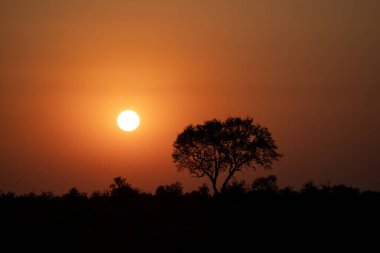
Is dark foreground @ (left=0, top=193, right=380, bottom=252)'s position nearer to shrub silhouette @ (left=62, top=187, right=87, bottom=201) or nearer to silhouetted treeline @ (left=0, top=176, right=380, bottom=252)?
silhouetted treeline @ (left=0, top=176, right=380, bottom=252)

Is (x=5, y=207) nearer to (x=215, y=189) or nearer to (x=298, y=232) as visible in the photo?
(x=298, y=232)

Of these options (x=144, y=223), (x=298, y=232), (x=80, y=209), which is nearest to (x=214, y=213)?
(x=144, y=223)

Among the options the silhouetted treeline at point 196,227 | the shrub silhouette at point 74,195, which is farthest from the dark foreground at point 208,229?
the shrub silhouette at point 74,195

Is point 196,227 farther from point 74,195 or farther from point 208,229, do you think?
point 74,195

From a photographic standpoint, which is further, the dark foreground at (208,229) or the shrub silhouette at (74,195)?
the shrub silhouette at (74,195)

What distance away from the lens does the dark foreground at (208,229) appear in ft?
129

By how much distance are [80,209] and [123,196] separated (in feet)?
56.4

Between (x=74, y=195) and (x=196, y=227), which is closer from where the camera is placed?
(x=196, y=227)

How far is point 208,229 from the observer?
46.6 meters

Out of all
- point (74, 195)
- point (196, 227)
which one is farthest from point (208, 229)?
point (74, 195)

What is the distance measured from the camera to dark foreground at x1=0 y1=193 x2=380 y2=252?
129ft

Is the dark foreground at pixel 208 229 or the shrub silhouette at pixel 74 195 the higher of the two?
the shrub silhouette at pixel 74 195

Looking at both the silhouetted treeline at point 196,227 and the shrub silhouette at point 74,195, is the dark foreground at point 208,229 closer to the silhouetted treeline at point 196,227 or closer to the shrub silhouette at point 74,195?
the silhouetted treeline at point 196,227

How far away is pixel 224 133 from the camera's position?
77000mm
